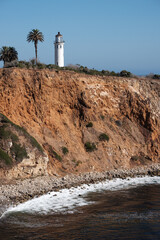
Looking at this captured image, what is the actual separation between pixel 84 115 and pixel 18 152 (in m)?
11.7

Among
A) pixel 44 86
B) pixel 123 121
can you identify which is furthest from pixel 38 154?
pixel 123 121

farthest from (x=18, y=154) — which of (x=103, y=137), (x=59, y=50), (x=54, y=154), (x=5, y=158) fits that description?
(x=59, y=50)

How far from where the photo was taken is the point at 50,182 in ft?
102

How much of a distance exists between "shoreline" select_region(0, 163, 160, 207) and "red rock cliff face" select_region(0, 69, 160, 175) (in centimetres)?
122

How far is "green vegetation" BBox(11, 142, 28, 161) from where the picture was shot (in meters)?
30.3

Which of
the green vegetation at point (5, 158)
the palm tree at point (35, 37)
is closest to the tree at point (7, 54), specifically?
the palm tree at point (35, 37)

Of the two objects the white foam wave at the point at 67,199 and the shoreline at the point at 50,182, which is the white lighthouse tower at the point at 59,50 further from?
the white foam wave at the point at 67,199

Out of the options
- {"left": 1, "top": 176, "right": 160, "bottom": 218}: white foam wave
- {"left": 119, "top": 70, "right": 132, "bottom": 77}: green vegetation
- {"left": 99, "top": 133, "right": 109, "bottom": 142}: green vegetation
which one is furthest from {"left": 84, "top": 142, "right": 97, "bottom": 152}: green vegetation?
{"left": 119, "top": 70, "right": 132, "bottom": 77}: green vegetation

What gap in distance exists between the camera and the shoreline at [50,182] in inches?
1044

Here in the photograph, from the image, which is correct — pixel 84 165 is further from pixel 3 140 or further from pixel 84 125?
pixel 3 140

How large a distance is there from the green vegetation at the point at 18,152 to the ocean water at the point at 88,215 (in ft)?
13.7

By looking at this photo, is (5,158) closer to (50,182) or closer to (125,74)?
(50,182)

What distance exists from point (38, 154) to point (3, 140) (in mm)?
3413

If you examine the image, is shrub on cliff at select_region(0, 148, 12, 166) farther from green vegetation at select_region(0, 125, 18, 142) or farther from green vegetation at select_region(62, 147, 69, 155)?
green vegetation at select_region(62, 147, 69, 155)
